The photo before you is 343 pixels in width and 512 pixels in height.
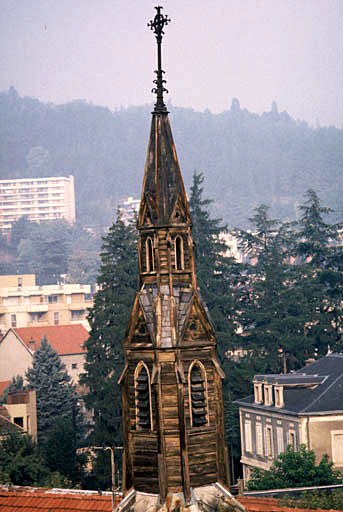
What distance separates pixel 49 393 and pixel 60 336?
51629mm

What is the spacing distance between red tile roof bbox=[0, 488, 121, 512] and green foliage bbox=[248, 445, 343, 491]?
19.5 m

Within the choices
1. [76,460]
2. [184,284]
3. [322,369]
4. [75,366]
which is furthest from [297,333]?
[184,284]

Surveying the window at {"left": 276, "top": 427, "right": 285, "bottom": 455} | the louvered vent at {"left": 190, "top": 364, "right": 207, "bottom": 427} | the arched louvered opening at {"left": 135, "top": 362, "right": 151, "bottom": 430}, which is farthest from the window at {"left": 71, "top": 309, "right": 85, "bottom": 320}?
the louvered vent at {"left": 190, "top": 364, "right": 207, "bottom": 427}

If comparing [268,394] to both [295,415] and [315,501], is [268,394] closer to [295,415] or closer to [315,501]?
[295,415]

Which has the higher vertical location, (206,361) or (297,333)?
(297,333)

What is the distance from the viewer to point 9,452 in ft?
240

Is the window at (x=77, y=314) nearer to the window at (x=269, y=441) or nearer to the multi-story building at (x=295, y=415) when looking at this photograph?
the multi-story building at (x=295, y=415)

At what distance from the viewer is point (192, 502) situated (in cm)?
3312

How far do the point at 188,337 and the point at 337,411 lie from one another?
39.6m

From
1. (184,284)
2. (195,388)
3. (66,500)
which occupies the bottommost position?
(66,500)

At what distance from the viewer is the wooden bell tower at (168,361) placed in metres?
33.8

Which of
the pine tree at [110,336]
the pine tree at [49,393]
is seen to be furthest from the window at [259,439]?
the pine tree at [49,393]

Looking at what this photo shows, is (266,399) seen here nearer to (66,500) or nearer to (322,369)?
(322,369)

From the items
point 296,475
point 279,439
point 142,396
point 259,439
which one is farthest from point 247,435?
point 142,396
